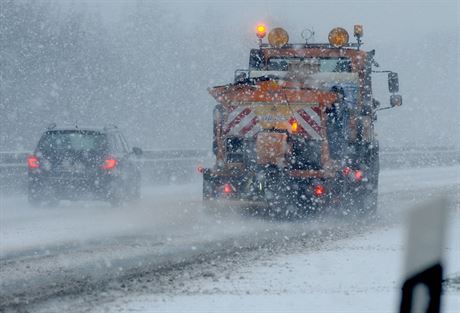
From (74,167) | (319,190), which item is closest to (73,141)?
(74,167)

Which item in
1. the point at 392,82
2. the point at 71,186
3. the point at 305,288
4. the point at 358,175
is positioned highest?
the point at 392,82

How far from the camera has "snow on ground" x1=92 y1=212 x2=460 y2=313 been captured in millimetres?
6457

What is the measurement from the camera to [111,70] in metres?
65.9

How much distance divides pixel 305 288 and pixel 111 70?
59426 millimetres

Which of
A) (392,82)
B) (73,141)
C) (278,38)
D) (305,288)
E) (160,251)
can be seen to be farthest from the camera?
(73,141)

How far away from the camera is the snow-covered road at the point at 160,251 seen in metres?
7.11

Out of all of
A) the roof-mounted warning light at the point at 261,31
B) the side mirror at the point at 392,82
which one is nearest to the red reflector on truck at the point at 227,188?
the roof-mounted warning light at the point at 261,31

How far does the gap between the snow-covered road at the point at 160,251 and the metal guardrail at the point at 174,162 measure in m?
1.83

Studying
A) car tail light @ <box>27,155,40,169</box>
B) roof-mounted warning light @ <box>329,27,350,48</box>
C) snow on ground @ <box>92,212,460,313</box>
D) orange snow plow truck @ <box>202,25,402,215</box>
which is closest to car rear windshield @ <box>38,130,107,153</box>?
car tail light @ <box>27,155,40,169</box>

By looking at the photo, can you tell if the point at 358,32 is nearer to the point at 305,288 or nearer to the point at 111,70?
the point at 305,288

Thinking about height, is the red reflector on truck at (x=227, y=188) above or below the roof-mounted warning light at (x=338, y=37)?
below

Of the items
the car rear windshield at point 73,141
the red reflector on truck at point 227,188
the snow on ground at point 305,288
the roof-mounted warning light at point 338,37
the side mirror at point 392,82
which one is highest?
the roof-mounted warning light at point 338,37

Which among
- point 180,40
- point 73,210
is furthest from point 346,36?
point 180,40

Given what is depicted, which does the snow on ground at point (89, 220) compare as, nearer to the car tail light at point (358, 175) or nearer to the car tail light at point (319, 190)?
the car tail light at point (319, 190)
